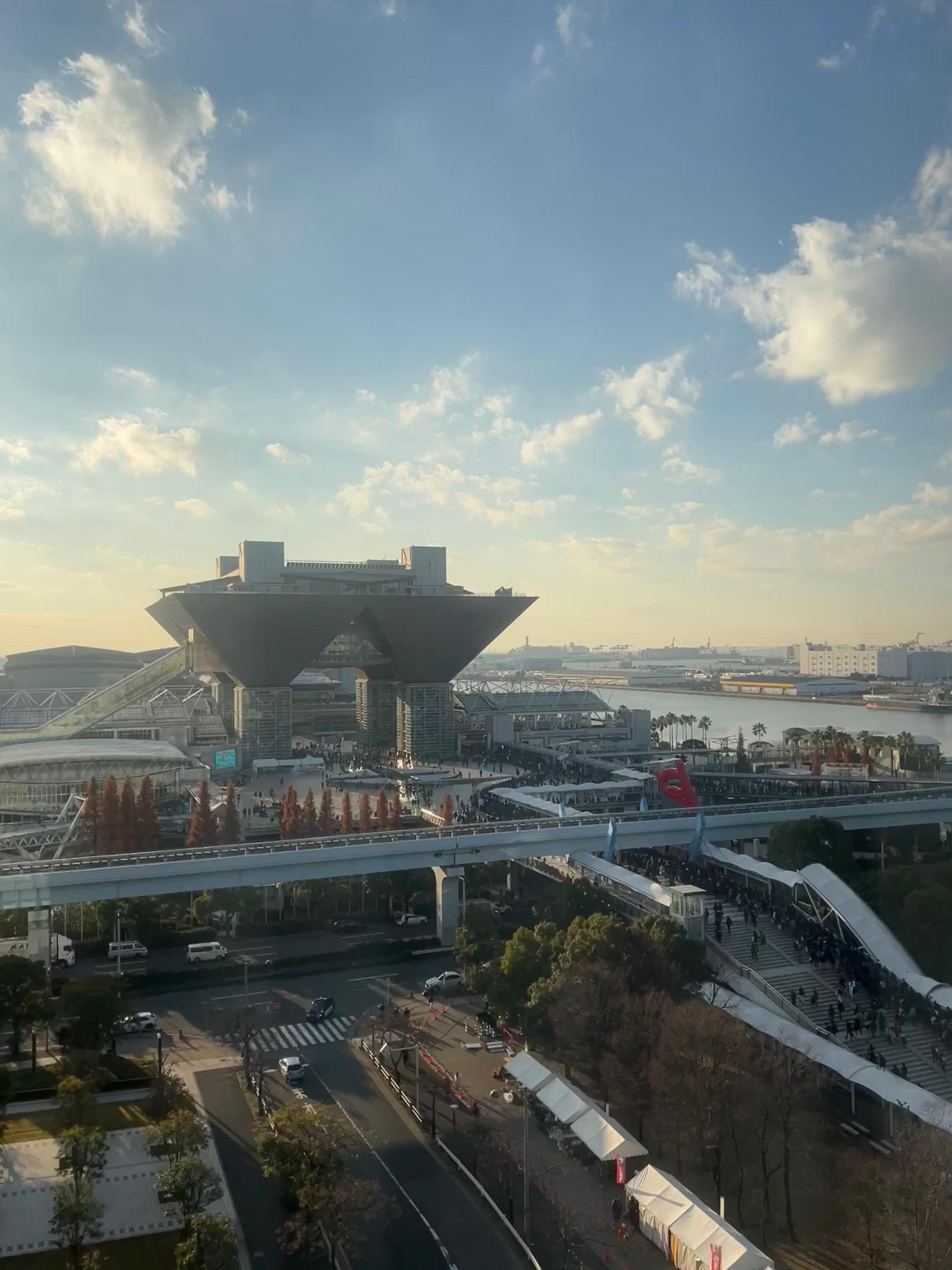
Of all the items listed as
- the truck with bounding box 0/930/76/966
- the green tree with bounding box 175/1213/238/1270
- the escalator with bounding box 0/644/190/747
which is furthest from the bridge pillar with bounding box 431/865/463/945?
the escalator with bounding box 0/644/190/747

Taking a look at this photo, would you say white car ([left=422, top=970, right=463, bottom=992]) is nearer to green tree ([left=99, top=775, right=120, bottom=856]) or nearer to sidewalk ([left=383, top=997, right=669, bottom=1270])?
sidewalk ([left=383, top=997, right=669, bottom=1270])

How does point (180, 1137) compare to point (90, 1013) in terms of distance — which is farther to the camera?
point (90, 1013)

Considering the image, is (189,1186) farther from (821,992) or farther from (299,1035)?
(821,992)

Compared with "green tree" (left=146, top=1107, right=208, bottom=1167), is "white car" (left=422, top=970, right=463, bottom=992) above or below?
below

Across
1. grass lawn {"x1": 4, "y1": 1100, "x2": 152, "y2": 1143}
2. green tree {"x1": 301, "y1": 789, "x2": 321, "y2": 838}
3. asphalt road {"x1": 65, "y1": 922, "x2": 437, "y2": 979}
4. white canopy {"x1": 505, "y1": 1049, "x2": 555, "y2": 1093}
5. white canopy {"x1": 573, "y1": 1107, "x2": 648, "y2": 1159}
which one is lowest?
grass lawn {"x1": 4, "y1": 1100, "x2": 152, "y2": 1143}

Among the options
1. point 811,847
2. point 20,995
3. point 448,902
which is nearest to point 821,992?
point 811,847

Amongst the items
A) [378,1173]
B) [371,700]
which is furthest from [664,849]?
[371,700]

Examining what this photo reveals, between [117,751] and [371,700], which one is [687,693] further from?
[117,751]
